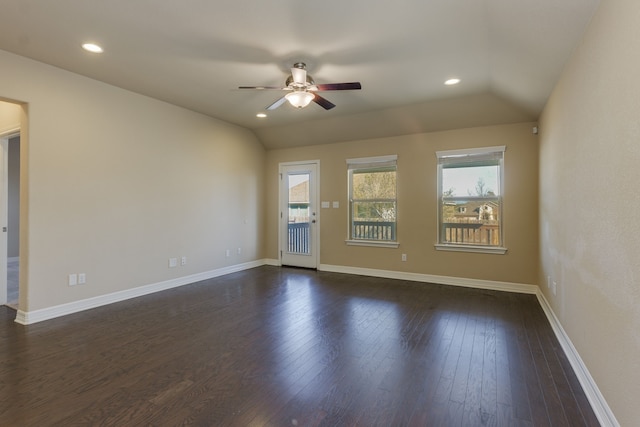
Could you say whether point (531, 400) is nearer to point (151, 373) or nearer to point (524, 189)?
point (151, 373)

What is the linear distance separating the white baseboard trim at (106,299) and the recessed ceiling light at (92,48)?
2784 millimetres

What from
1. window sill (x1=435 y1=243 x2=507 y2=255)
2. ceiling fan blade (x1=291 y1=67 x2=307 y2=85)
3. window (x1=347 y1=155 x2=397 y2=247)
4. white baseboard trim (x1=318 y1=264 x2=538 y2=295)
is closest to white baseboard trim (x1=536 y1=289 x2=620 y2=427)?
white baseboard trim (x1=318 y1=264 x2=538 y2=295)

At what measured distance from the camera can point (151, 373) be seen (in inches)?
89.4

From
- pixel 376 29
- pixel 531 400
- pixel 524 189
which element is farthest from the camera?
pixel 524 189

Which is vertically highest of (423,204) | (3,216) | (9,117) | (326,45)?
(326,45)

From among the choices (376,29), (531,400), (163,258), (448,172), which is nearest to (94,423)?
(531,400)

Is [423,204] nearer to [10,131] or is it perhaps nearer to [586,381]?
[586,381]

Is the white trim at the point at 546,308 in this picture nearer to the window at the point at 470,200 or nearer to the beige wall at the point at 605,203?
the beige wall at the point at 605,203

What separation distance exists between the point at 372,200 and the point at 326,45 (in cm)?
318

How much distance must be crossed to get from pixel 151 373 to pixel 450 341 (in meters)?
2.52

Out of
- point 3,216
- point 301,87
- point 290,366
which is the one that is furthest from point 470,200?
point 3,216

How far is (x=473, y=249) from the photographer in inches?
187

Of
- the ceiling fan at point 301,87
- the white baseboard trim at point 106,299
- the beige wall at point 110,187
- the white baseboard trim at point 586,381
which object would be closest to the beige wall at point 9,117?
the beige wall at point 110,187

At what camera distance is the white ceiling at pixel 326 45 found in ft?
7.67
